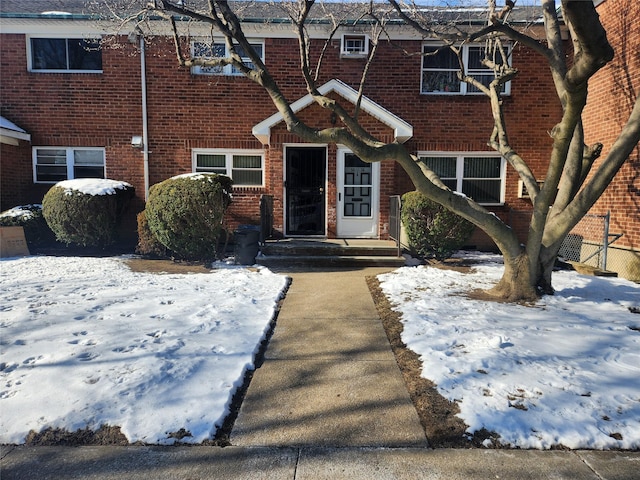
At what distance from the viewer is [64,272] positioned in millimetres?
7023

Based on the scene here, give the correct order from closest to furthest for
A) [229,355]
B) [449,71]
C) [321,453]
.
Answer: [321,453], [229,355], [449,71]

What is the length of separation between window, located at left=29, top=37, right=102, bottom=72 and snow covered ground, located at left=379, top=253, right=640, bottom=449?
32.7 ft

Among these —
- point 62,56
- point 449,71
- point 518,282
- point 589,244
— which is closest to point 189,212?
point 518,282

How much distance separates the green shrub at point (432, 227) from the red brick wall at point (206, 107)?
206 centimetres

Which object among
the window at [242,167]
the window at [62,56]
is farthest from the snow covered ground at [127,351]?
the window at [62,56]

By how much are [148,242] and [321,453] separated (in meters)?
7.30

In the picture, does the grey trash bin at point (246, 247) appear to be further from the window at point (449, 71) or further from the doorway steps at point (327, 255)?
the window at point (449, 71)

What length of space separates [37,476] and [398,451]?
210 centimetres

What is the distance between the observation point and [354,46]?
10508 mm

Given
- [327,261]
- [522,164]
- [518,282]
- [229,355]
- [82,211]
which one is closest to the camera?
[229,355]

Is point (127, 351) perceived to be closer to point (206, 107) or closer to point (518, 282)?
point (518, 282)

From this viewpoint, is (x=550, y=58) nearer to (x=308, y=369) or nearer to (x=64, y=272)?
(x=308, y=369)

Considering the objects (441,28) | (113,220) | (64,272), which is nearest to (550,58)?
(441,28)

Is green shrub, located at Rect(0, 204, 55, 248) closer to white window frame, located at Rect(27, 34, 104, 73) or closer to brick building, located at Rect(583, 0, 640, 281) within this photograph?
→ white window frame, located at Rect(27, 34, 104, 73)
